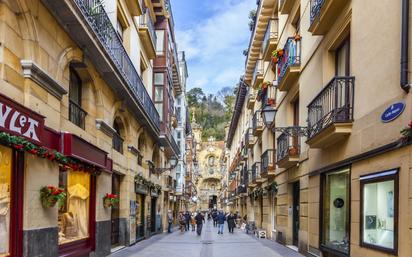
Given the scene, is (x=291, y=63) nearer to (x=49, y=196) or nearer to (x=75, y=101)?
(x=75, y=101)

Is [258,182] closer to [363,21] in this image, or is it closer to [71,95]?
[71,95]

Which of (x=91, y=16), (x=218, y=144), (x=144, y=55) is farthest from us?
(x=218, y=144)

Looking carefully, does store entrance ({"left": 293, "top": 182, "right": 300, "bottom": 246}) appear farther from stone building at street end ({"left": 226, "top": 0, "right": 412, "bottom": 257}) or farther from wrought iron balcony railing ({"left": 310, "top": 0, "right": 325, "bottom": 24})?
wrought iron balcony railing ({"left": 310, "top": 0, "right": 325, "bottom": 24})

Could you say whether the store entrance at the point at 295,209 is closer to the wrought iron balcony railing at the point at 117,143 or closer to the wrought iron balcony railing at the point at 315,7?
the wrought iron balcony railing at the point at 117,143

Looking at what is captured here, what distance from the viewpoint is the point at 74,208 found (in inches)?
458

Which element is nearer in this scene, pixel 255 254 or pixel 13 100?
pixel 13 100

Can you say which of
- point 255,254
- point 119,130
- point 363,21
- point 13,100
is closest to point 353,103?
point 363,21

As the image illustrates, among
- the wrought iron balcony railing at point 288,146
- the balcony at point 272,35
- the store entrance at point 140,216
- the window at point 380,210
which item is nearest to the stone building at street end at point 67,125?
the store entrance at point 140,216

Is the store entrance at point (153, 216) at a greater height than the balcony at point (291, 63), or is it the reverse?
the balcony at point (291, 63)

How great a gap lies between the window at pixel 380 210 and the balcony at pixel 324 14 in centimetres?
401

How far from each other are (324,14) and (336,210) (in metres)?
4.71

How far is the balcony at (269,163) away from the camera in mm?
20625

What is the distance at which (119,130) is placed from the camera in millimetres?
17469

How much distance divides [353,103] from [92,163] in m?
6.65
